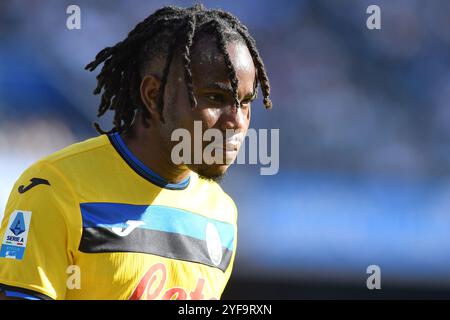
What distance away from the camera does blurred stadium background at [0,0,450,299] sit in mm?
6965

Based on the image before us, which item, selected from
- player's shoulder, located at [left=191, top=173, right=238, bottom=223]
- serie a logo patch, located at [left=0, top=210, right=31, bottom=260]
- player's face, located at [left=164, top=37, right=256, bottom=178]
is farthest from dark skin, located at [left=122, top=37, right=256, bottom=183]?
serie a logo patch, located at [left=0, top=210, right=31, bottom=260]

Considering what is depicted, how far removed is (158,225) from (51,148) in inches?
154

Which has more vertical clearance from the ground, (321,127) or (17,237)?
(321,127)

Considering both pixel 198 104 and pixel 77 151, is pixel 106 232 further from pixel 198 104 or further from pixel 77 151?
pixel 198 104

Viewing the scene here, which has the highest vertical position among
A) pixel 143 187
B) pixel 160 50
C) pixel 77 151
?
pixel 160 50

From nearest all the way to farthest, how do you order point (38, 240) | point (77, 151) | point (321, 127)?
point (38, 240)
point (77, 151)
point (321, 127)

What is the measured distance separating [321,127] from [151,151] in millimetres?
3928

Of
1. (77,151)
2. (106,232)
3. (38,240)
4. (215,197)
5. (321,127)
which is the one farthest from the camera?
(321,127)

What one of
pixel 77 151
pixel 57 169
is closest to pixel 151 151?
pixel 77 151

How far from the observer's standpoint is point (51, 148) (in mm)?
7234

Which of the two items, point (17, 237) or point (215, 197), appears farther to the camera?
point (215, 197)

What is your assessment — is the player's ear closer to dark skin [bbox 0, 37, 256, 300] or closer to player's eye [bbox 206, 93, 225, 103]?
dark skin [bbox 0, 37, 256, 300]

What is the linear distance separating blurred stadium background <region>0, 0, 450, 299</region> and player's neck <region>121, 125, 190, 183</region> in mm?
3381

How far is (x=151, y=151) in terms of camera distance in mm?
3596
